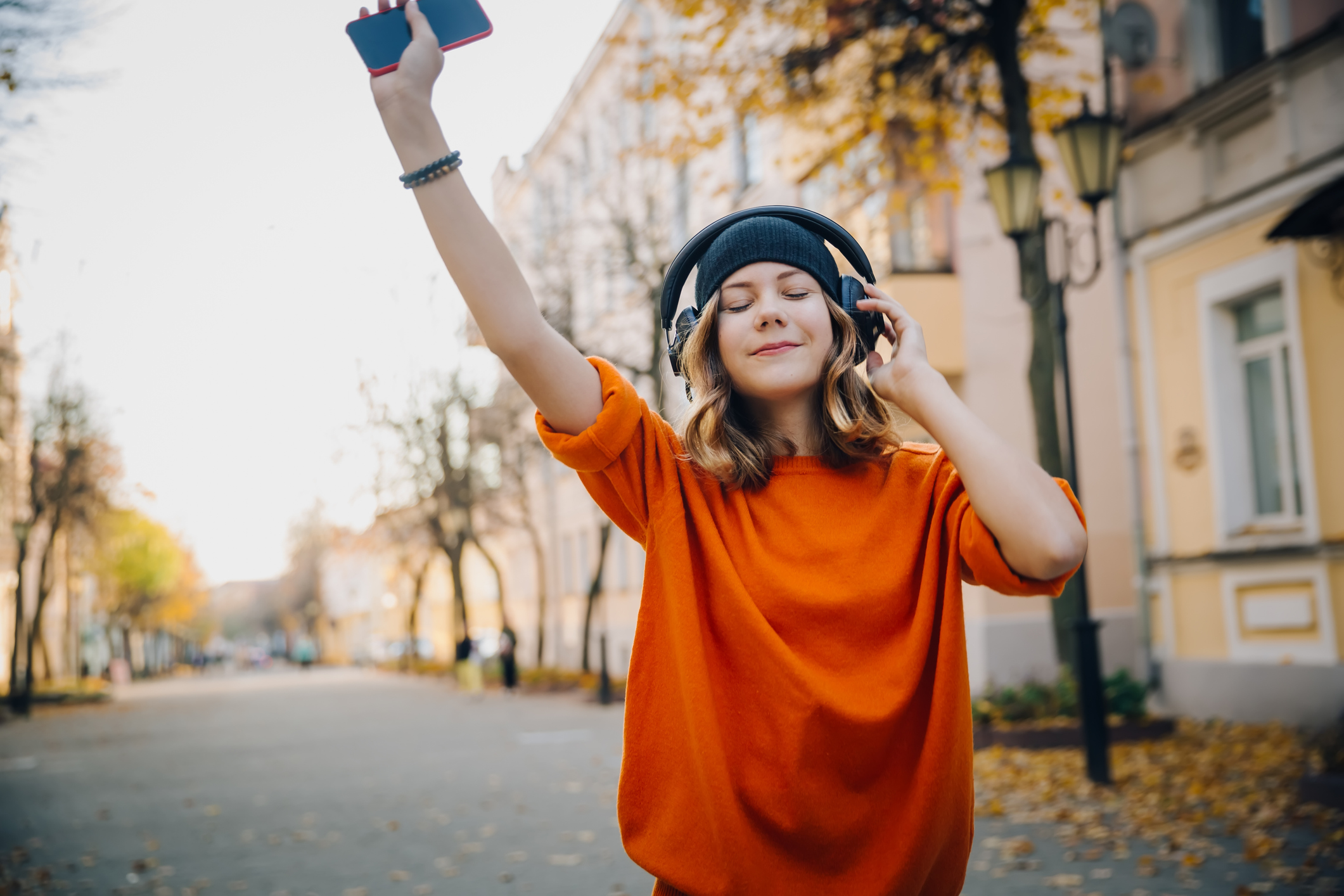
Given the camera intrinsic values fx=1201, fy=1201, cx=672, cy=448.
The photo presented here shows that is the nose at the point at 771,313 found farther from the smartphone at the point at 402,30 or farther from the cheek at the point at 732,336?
the smartphone at the point at 402,30

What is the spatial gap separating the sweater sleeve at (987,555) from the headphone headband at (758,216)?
17.6 inches

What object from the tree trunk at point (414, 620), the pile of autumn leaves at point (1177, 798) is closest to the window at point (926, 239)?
the pile of autumn leaves at point (1177, 798)

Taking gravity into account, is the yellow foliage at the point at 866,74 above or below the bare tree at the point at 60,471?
above

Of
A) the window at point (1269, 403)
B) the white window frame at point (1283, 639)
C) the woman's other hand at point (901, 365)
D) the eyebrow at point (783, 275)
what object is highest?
the window at point (1269, 403)

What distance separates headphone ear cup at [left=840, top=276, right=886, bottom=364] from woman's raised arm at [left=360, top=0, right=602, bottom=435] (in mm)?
495

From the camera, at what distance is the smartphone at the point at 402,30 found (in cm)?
175

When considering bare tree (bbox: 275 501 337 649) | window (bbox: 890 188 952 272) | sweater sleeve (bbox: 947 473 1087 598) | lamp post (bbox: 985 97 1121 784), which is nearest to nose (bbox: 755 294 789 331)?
sweater sleeve (bbox: 947 473 1087 598)

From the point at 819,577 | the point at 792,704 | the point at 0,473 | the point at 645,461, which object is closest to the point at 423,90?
the point at 645,461

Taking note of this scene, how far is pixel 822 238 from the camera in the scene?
2.06 metres

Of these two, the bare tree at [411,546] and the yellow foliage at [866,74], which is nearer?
the yellow foliage at [866,74]

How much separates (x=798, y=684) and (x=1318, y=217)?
1022 cm

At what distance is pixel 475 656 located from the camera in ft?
103

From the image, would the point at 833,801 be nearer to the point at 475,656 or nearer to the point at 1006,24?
the point at 1006,24

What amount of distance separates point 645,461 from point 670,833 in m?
0.56
